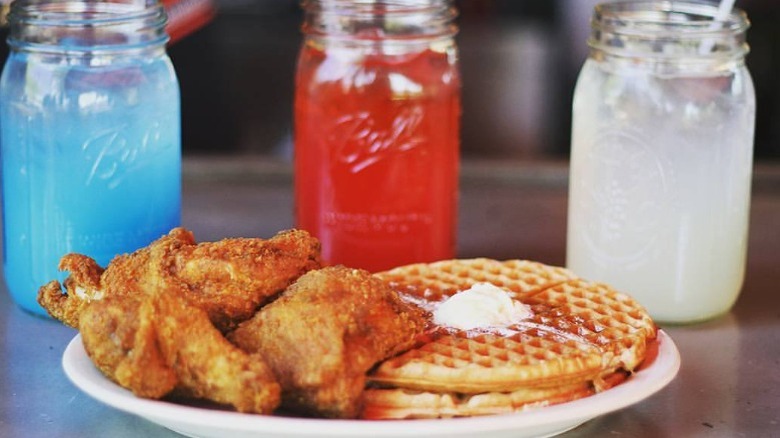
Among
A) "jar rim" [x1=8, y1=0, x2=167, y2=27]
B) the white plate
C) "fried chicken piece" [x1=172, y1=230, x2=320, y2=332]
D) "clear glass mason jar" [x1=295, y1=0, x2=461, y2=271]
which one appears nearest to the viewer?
the white plate

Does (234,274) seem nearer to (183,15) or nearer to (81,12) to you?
(81,12)

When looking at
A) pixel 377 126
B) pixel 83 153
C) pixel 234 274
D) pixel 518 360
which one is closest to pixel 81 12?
pixel 83 153

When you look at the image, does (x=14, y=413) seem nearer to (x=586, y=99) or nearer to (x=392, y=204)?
(x=392, y=204)

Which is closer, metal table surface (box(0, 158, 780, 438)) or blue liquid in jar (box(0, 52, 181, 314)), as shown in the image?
metal table surface (box(0, 158, 780, 438))

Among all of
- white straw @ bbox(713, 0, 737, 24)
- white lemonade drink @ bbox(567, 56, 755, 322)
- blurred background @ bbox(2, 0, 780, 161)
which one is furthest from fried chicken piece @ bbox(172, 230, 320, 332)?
blurred background @ bbox(2, 0, 780, 161)

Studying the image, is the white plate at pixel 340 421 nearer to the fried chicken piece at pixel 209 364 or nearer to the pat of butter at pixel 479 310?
the fried chicken piece at pixel 209 364

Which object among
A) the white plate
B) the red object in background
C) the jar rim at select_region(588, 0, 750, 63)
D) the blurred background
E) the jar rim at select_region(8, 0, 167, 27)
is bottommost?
the blurred background

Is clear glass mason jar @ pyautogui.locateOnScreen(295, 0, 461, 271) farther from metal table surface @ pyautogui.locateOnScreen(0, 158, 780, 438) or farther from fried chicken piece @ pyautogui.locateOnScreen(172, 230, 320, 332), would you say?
fried chicken piece @ pyautogui.locateOnScreen(172, 230, 320, 332)
